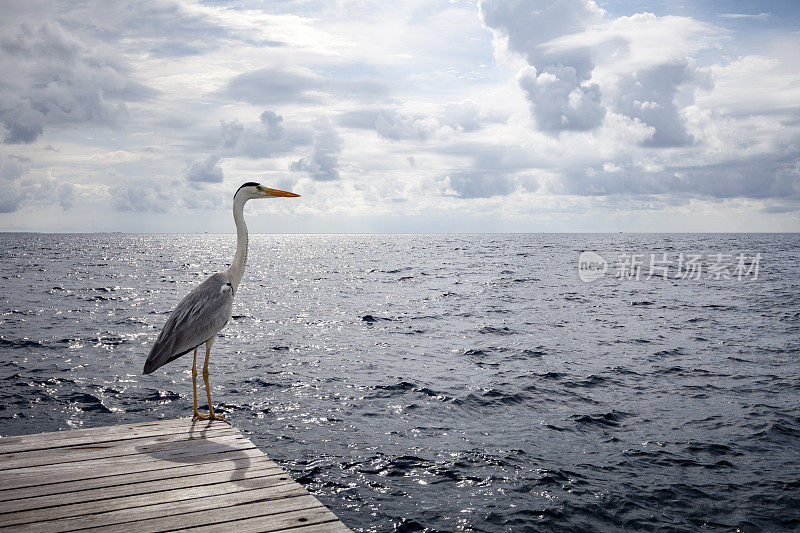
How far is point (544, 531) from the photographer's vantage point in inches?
272

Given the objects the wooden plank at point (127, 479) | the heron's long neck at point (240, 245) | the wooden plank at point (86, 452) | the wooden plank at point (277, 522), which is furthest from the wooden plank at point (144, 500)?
the heron's long neck at point (240, 245)

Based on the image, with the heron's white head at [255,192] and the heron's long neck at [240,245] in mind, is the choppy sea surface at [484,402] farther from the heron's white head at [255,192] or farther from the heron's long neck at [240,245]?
the heron's white head at [255,192]

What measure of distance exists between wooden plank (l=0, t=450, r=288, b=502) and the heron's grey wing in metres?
2.23

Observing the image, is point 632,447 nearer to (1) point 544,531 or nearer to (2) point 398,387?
(1) point 544,531

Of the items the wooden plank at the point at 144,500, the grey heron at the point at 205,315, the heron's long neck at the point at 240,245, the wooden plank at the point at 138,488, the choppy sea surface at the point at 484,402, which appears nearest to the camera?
the wooden plank at the point at 144,500

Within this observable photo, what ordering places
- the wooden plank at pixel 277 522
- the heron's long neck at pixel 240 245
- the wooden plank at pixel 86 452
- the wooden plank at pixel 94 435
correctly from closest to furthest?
the wooden plank at pixel 277 522 < the wooden plank at pixel 86 452 < the wooden plank at pixel 94 435 < the heron's long neck at pixel 240 245

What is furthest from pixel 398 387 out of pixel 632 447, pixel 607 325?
pixel 607 325

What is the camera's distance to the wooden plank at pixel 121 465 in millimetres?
4891

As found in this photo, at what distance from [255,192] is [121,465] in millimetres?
4265

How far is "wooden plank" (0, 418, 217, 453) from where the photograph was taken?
570 centimetres

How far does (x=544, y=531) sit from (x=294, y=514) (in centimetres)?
409

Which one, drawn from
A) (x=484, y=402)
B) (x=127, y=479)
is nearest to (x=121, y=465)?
(x=127, y=479)

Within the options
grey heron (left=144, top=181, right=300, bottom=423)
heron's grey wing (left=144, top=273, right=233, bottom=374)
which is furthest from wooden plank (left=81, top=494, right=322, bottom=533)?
heron's grey wing (left=144, top=273, right=233, bottom=374)

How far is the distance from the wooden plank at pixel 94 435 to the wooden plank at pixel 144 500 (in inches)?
62.5
